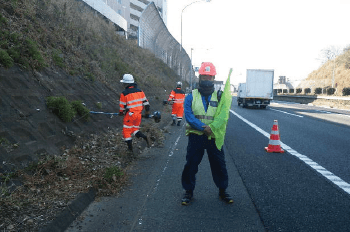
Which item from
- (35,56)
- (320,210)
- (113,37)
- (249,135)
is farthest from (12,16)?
(113,37)

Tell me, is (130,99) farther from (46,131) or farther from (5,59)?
(5,59)

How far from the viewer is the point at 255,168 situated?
6.07 m

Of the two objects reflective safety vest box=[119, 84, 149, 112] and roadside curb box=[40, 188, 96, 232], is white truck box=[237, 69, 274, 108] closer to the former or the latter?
reflective safety vest box=[119, 84, 149, 112]

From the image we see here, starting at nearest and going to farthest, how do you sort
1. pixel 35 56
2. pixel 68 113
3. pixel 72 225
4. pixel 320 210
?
pixel 72 225
pixel 320 210
pixel 68 113
pixel 35 56

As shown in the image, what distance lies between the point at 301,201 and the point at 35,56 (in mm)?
6733

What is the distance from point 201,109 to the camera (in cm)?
417

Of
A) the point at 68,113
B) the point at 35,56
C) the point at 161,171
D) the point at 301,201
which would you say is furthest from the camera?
the point at 35,56

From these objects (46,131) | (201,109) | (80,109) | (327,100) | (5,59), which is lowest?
(327,100)

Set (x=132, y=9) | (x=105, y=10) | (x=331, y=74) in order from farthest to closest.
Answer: (x=331, y=74) < (x=132, y=9) < (x=105, y=10)

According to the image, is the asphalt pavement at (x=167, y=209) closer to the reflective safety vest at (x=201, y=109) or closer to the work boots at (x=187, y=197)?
the work boots at (x=187, y=197)

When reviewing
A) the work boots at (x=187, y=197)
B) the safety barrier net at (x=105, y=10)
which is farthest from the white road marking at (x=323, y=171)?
the safety barrier net at (x=105, y=10)

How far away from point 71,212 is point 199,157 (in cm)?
187

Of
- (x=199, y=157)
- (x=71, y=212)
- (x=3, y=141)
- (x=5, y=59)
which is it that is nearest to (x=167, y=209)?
(x=199, y=157)

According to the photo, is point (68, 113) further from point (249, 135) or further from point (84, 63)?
point (249, 135)
